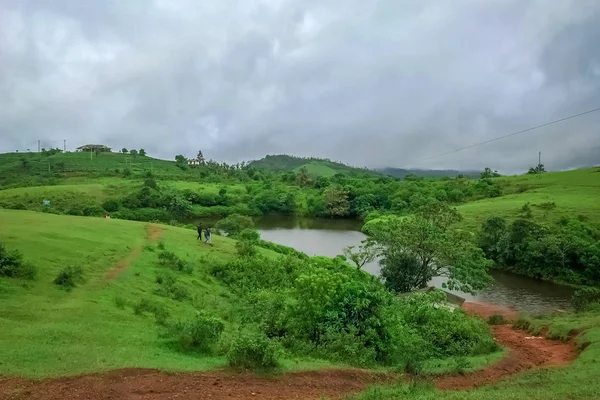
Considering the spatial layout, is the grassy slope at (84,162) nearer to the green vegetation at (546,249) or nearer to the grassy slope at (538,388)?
the green vegetation at (546,249)

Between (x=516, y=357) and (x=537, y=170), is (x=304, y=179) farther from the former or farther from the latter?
(x=516, y=357)

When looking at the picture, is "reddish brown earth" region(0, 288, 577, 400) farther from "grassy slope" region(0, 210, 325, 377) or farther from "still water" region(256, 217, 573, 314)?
"still water" region(256, 217, 573, 314)

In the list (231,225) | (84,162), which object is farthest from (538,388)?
(84,162)

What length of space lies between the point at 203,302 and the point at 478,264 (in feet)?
87.1

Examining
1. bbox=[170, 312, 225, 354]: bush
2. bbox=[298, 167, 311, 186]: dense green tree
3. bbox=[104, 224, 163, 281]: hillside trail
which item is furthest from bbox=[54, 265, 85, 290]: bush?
bbox=[298, 167, 311, 186]: dense green tree

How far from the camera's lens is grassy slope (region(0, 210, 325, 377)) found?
15.4 metres

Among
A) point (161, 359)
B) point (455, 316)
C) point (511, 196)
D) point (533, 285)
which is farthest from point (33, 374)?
point (511, 196)

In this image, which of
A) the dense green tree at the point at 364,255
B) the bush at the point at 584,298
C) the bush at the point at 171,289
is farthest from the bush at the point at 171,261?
the bush at the point at 584,298

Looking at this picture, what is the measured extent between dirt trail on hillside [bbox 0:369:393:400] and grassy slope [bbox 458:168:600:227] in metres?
76.3

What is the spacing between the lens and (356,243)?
85938mm

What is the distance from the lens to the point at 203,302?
29000 mm

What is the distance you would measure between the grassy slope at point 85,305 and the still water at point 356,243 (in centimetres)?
3292

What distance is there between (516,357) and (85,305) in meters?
21.6

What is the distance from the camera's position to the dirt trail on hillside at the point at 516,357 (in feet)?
64.5
